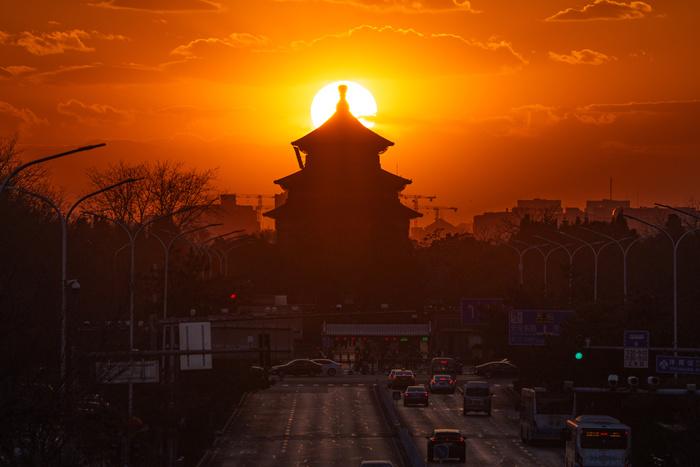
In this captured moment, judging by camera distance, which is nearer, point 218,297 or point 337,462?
point 337,462

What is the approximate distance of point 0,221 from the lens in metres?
85.4

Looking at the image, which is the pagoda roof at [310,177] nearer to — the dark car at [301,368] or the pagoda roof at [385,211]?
the pagoda roof at [385,211]

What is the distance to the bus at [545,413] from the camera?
69438 millimetres

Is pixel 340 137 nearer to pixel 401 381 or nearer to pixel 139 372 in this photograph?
pixel 401 381

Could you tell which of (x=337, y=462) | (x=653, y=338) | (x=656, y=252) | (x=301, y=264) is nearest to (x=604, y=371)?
(x=653, y=338)

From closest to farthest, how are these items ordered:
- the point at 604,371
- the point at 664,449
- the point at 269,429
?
the point at 664,449 < the point at 269,429 < the point at 604,371

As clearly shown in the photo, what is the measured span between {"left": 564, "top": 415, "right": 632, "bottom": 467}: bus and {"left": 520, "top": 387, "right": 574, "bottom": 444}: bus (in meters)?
13.4

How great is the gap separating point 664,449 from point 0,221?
42.3 meters

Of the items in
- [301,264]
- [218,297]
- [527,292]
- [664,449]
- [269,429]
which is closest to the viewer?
[664,449]

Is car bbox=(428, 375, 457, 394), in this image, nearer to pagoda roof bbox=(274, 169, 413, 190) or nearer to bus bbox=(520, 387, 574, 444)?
bus bbox=(520, 387, 574, 444)

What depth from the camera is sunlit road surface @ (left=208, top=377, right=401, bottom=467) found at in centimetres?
6538

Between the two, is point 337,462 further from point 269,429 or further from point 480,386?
point 480,386

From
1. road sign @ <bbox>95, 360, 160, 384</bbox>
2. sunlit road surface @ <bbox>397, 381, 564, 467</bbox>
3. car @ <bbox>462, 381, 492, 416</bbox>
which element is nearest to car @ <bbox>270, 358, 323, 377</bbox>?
sunlit road surface @ <bbox>397, 381, 564, 467</bbox>

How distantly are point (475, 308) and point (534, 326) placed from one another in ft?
91.1
